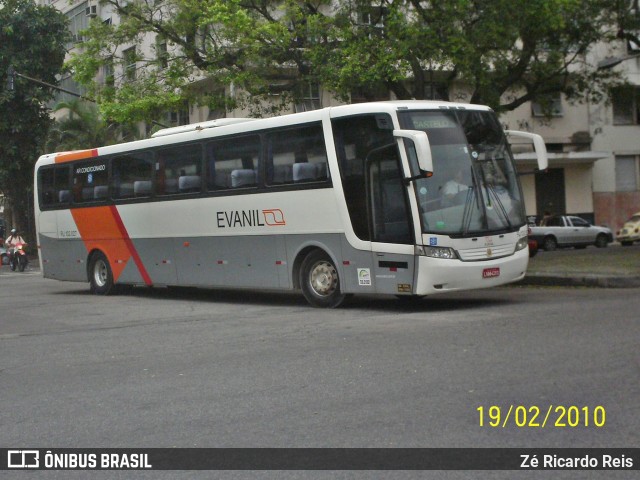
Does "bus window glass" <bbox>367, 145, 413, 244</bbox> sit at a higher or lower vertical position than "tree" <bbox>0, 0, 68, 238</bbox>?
lower

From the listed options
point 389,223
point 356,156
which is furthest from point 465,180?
point 356,156

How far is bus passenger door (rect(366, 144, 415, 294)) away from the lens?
47.0ft

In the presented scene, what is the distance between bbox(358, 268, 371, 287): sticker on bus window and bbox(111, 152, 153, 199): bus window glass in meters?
6.00

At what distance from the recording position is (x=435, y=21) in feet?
72.7

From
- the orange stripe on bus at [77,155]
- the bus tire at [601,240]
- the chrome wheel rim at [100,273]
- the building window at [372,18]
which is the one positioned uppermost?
the building window at [372,18]

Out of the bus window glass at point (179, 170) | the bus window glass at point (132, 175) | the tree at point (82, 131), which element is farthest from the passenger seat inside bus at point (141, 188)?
the tree at point (82, 131)

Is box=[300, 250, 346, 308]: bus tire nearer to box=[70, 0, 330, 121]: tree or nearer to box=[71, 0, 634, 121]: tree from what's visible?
box=[71, 0, 634, 121]: tree

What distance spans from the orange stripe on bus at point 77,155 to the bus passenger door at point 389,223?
8534 mm

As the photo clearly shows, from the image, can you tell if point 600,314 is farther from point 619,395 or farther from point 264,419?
point 264,419

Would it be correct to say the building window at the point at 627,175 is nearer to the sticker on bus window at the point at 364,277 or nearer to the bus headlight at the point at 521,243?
the bus headlight at the point at 521,243

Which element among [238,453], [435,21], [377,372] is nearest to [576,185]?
[435,21]

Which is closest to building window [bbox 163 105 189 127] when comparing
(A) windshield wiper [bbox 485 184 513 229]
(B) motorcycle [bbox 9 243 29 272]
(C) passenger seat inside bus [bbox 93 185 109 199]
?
(B) motorcycle [bbox 9 243 29 272]

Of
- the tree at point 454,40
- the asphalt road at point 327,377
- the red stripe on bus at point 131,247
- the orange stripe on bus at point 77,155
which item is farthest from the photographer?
the tree at point 454,40

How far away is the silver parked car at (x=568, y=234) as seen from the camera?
39.0 m
